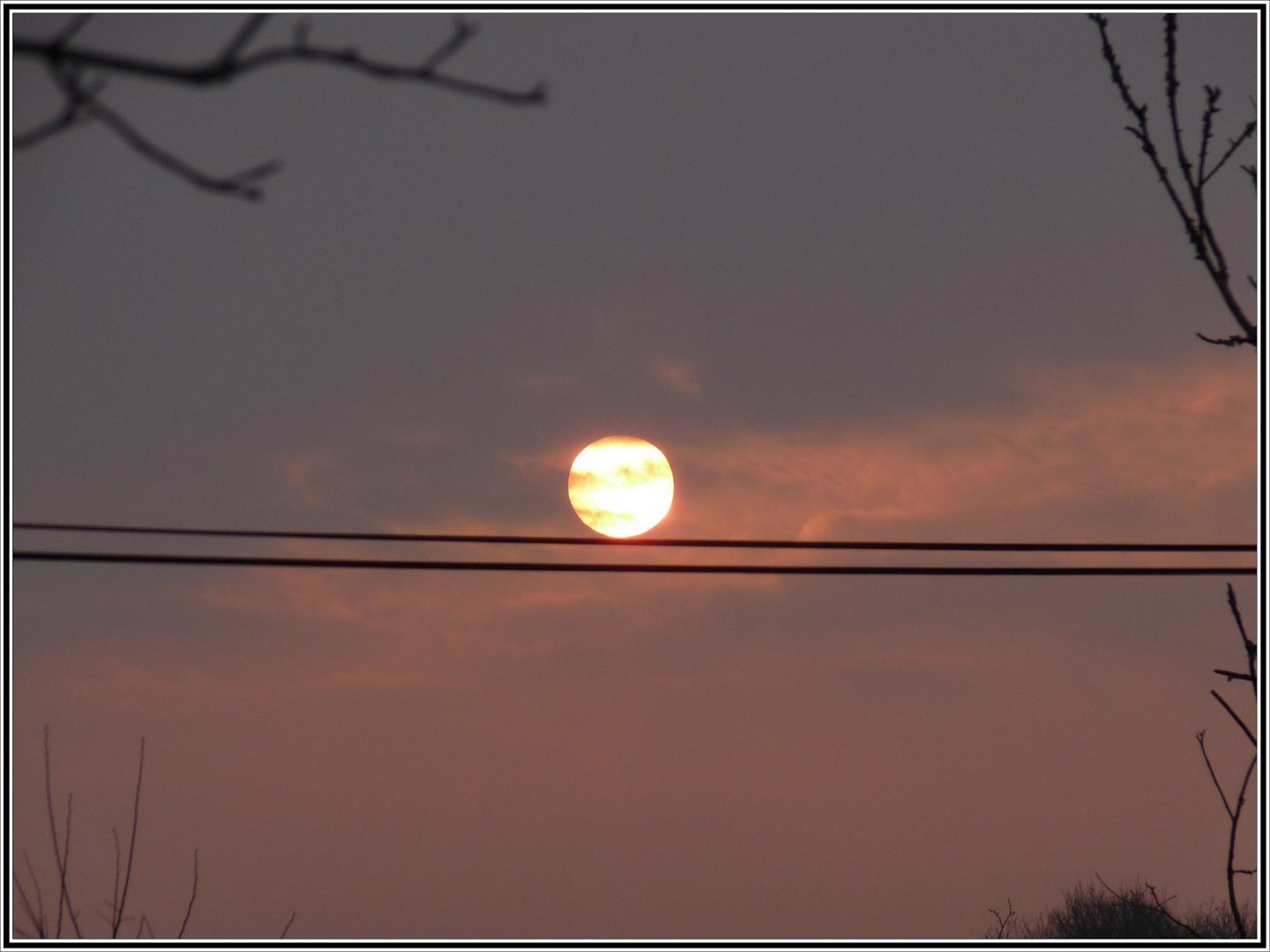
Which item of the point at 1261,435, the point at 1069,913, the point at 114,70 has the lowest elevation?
the point at 1069,913

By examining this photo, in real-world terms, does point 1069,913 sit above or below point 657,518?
below

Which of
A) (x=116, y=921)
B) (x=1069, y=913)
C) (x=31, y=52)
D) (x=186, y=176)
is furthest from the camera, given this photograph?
(x=1069, y=913)

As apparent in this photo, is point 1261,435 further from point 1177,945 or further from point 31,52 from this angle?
point 31,52

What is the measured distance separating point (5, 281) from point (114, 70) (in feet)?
14.0

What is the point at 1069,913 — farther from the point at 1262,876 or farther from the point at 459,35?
the point at 459,35

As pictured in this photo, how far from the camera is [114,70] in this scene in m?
2.33

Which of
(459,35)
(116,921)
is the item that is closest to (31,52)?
(459,35)

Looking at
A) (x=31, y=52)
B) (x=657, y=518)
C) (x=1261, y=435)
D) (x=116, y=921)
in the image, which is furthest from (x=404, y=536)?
(x=657, y=518)

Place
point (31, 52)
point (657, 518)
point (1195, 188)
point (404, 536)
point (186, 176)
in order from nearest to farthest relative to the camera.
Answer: point (186, 176), point (31, 52), point (1195, 188), point (404, 536), point (657, 518)

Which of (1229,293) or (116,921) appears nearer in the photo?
(1229,293)

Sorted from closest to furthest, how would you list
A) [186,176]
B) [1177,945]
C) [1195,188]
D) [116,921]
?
[186,176], [1195,188], [1177,945], [116,921]

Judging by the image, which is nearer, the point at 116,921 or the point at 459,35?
the point at 459,35

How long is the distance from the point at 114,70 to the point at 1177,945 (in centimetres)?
783

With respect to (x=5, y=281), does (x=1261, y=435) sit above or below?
below
